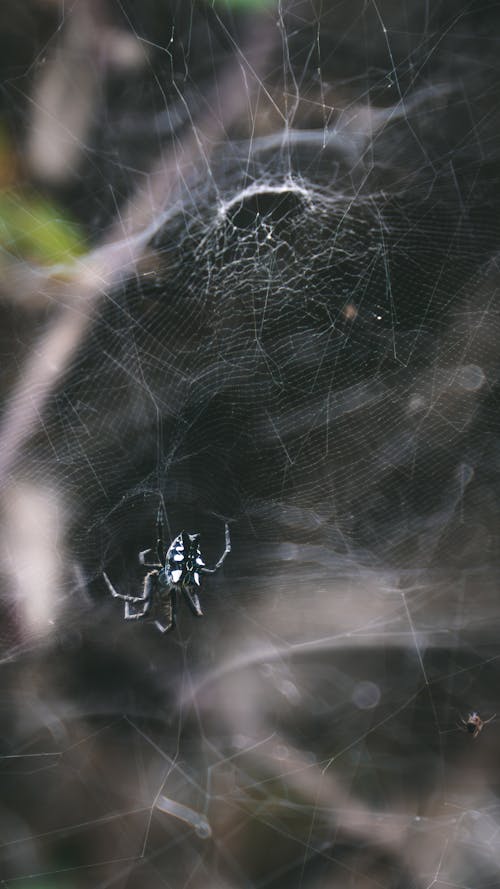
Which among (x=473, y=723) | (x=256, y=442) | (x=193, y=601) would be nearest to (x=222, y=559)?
(x=193, y=601)

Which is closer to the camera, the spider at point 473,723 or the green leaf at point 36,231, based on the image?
the green leaf at point 36,231

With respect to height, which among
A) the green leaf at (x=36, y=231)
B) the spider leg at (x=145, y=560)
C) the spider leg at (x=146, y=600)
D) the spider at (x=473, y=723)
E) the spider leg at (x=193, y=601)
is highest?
the green leaf at (x=36, y=231)

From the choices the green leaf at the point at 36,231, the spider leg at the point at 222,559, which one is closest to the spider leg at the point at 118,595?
the spider leg at the point at 222,559

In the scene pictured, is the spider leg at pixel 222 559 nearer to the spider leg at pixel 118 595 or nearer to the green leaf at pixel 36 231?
the spider leg at pixel 118 595

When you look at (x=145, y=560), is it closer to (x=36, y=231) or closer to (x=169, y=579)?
(x=169, y=579)

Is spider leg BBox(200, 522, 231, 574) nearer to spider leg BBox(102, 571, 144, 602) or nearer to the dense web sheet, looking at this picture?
the dense web sheet

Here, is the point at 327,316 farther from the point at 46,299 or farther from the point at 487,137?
the point at 46,299

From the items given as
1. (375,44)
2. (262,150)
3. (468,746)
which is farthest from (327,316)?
(468,746)

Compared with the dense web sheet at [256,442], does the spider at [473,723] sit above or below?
below
